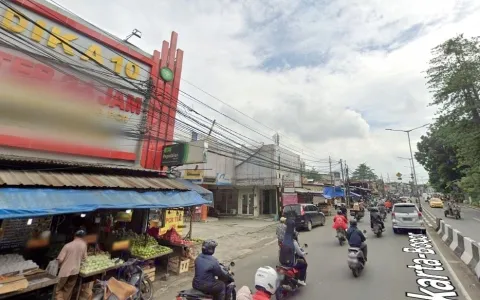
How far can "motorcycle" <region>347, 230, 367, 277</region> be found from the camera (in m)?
7.34

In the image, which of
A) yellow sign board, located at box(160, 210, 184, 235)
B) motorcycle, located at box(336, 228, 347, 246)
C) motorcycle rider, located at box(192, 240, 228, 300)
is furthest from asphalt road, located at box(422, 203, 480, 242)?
yellow sign board, located at box(160, 210, 184, 235)

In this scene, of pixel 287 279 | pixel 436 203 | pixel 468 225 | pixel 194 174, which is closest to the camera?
pixel 287 279

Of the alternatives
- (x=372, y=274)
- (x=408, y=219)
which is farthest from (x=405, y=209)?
(x=372, y=274)

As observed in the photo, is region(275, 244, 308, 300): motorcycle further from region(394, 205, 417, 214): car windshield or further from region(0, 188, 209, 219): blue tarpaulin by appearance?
region(394, 205, 417, 214): car windshield

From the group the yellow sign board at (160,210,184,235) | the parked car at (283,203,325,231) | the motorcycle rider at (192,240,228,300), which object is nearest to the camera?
the motorcycle rider at (192,240,228,300)

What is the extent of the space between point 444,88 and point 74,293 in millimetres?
30501

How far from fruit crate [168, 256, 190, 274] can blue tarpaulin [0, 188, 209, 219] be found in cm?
203

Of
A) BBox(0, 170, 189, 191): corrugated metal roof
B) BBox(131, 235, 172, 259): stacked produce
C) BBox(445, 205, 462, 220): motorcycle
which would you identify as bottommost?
BBox(131, 235, 172, 259): stacked produce

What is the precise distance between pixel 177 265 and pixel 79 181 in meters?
4.07

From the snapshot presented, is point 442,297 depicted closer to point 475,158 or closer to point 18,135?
point 18,135

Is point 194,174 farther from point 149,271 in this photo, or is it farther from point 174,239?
point 149,271

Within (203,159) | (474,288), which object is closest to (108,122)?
(203,159)

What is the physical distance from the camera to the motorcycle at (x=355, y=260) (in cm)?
734

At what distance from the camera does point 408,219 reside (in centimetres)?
1434
